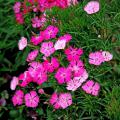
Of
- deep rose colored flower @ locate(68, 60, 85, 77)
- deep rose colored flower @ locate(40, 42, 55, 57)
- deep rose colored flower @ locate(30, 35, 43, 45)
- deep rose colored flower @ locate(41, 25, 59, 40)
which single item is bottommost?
deep rose colored flower @ locate(68, 60, 85, 77)

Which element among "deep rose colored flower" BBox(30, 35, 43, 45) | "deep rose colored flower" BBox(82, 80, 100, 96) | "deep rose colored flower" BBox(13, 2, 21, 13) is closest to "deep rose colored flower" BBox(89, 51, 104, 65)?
"deep rose colored flower" BBox(82, 80, 100, 96)

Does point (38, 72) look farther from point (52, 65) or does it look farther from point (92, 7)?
point (92, 7)

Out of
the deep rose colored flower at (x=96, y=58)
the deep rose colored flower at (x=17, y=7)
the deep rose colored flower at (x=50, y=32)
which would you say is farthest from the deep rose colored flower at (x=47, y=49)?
the deep rose colored flower at (x=17, y=7)

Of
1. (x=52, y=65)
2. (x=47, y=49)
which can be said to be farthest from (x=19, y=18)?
(x=52, y=65)

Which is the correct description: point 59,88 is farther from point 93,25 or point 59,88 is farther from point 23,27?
point 23,27

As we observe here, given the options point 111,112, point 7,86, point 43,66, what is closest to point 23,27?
point 7,86

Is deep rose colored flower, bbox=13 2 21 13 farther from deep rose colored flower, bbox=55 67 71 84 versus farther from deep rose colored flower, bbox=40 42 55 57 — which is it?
deep rose colored flower, bbox=55 67 71 84
